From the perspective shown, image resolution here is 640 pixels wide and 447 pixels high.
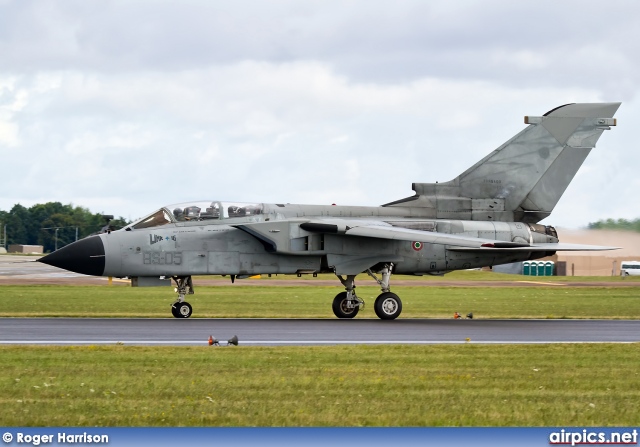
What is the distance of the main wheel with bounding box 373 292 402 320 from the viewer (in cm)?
2556

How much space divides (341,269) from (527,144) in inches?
255

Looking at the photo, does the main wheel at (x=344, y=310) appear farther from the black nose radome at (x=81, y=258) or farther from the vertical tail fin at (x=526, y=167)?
the black nose radome at (x=81, y=258)

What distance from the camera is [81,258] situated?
78.3ft

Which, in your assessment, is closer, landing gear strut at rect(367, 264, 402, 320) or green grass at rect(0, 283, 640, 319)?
landing gear strut at rect(367, 264, 402, 320)

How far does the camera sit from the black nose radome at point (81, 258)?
23828 millimetres

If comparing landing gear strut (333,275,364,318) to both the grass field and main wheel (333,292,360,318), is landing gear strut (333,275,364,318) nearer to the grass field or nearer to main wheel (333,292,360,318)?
main wheel (333,292,360,318)

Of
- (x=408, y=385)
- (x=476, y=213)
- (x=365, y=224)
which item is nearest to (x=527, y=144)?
(x=476, y=213)

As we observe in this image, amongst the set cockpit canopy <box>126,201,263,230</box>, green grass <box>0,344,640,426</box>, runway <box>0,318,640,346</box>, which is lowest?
green grass <box>0,344,640,426</box>

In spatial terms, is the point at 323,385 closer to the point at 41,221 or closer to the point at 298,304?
the point at 298,304

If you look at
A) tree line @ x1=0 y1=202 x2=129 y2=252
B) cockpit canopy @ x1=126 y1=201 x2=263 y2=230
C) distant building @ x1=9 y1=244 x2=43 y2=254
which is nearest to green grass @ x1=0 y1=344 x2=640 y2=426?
cockpit canopy @ x1=126 y1=201 x2=263 y2=230

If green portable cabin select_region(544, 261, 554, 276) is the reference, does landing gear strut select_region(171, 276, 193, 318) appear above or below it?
below

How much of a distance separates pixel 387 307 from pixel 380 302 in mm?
219

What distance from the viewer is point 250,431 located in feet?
30.4

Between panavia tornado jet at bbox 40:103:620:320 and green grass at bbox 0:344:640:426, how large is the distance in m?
8.16
